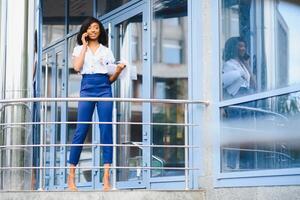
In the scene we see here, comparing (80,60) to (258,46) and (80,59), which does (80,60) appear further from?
(258,46)

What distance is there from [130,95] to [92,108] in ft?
7.57

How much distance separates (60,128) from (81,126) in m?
4.64

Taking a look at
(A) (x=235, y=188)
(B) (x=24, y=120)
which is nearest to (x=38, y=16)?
(B) (x=24, y=120)

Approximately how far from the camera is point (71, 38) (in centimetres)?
1205

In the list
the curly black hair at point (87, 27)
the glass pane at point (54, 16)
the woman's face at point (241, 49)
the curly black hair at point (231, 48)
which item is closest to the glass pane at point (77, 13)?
the glass pane at point (54, 16)

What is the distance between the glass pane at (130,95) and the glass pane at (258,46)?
5.56 ft

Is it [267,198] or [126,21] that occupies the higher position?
[126,21]

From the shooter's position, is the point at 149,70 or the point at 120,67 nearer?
the point at 120,67

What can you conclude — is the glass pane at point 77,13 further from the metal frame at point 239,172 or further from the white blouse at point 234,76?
the white blouse at point 234,76

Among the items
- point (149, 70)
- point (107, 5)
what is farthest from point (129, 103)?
point (107, 5)

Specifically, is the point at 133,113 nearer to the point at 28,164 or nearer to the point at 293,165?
the point at 28,164

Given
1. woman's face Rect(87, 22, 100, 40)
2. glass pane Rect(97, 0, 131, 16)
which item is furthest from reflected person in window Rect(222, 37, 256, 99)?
glass pane Rect(97, 0, 131, 16)

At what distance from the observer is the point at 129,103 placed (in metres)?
9.80

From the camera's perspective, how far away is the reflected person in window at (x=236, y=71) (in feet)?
24.0
